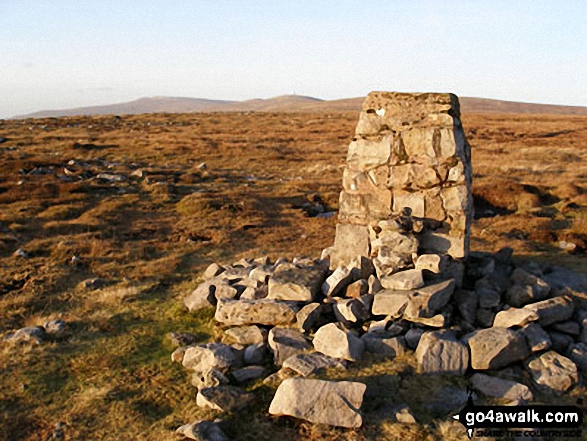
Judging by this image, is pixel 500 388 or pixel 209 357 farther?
pixel 209 357

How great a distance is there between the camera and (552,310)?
22.5 feet

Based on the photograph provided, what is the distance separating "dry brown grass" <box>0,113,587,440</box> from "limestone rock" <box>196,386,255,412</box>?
127 millimetres

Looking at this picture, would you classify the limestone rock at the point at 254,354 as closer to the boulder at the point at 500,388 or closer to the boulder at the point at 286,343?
the boulder at the point at 286,343

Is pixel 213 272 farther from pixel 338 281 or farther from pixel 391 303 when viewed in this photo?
pixel 391 303

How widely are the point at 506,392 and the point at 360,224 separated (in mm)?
3627

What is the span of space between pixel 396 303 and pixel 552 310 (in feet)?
7.39

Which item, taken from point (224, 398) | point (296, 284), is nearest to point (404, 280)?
point (296, 284)

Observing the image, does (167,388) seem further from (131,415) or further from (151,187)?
(151,187)

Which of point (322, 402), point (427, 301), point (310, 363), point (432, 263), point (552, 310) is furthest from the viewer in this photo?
point (432, 263)

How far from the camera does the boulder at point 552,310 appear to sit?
6.75 m

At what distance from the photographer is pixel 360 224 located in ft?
27.4

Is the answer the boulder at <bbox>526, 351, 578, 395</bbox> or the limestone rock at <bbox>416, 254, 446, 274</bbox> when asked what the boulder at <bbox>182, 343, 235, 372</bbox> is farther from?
the boulder at <bbox>526, 351, 578, 395</bbox>

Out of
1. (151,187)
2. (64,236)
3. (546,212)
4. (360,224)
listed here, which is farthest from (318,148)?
(360,224)

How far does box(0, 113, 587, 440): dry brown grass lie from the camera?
580 cm
